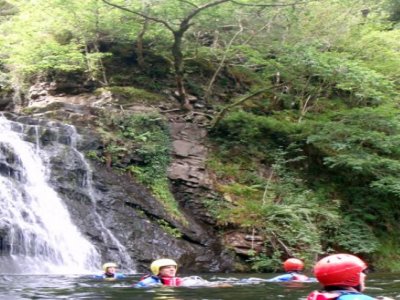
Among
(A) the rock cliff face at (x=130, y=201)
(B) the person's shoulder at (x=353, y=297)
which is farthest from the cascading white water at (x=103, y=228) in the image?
(B) the person's shoulder at (x=353, y=297)

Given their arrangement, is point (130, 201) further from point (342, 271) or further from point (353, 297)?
point (353, 297)

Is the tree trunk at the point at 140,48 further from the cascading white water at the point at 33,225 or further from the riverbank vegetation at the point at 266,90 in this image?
the cascading white water at the point at 33,225

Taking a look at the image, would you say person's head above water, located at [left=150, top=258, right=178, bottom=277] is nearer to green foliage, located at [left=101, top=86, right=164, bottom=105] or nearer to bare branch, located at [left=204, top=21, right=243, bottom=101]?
→ green foliage, located at [left=101, top=86, right=164, bottom=105]

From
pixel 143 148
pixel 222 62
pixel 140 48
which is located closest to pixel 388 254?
pixel 143 148

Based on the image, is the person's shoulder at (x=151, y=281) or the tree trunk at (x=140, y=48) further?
the tree trunk at (x=140, y=48)

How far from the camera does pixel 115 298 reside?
23.7ft

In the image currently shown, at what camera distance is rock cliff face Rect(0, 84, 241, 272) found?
12.7m

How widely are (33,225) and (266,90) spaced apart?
848 cm

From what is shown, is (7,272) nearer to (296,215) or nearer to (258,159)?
(296,215)

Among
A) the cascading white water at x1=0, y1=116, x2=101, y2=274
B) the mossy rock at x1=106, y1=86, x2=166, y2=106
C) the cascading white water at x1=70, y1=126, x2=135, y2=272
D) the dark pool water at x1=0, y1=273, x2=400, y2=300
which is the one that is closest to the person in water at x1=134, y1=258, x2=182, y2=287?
the dark pool water at x1=0, y1=273, x2=400, y2=300

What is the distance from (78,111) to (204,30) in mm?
4434

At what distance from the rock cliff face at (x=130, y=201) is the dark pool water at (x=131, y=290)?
2604 millimetres

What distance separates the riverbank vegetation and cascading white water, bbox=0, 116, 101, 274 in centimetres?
249

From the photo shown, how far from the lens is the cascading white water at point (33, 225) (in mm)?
11305
